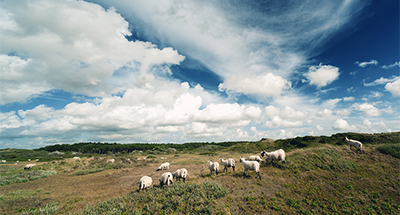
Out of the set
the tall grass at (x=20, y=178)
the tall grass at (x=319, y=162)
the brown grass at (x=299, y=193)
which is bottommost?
the tall grass at (x=20, y=178)

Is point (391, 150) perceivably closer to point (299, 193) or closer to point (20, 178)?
point (299, 193)

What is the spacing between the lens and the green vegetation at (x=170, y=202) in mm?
11008

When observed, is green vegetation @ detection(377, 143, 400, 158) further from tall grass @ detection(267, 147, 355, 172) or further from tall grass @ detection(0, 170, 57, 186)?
tall grass @ detection(0, 170, 57, 186)

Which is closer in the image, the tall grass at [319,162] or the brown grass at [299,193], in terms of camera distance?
A: the brown grass at [299,193]

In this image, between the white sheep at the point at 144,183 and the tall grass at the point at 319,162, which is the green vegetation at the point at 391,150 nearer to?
the tall grass at the point at 319,162

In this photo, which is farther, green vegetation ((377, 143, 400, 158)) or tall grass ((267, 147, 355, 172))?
green vegetation ((377, 143, 400, 158))

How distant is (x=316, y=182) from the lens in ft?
49.1

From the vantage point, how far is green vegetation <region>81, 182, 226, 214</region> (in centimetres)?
1101

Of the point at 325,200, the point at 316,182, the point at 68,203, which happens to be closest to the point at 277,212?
the point at 325,200

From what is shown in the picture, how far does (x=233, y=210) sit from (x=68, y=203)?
16.4 metres

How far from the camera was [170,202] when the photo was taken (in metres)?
11.9

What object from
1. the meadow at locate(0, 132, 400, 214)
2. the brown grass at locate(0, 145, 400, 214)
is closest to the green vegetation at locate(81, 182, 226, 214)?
the meadow at locate(0, 132, 400, 214)

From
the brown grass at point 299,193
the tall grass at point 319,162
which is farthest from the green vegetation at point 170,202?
the tall grass at point 319,162

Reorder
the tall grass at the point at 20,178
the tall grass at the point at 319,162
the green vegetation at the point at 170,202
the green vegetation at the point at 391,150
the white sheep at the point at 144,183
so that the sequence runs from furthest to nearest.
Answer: the tall grass at the point at 20,178, the green vegetation at the point at 391,150, the tall grass at the point at 319,162, the white sheep at the point at 144,183, the green vegetation at the point at 170,202
